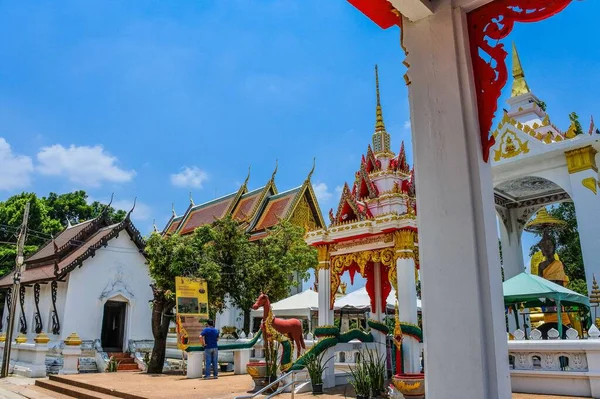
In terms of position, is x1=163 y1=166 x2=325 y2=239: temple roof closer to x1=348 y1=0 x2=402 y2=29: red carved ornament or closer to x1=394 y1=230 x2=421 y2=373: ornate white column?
x1=394 y1=230 x2=421 y2=373: ornate white column

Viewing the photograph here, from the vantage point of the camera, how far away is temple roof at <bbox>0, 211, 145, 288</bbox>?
1759 cm

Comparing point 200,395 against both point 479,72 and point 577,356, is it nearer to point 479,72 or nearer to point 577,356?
point 577,356

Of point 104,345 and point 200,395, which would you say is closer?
point 200,395

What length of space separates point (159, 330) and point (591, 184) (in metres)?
11.0

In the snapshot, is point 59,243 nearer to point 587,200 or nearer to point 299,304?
point 299,304

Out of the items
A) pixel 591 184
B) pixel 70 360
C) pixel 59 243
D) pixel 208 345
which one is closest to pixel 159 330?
pixel 70 360

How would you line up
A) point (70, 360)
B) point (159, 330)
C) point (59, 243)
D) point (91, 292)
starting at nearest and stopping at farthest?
point (159, 330)
point (70, 360)
point (91, 292)
point (59, 243)

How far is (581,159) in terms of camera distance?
327 inches

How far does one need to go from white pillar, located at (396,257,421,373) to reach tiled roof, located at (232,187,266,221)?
19558 mm

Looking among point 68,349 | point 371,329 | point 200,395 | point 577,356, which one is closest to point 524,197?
point 371,329

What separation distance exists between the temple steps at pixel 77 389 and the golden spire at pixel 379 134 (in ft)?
21.7

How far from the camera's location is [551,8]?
212 cm

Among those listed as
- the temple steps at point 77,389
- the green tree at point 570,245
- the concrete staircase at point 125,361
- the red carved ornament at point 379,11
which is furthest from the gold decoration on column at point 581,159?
the concrete staircase at point 125,361

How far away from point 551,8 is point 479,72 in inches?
15.8
